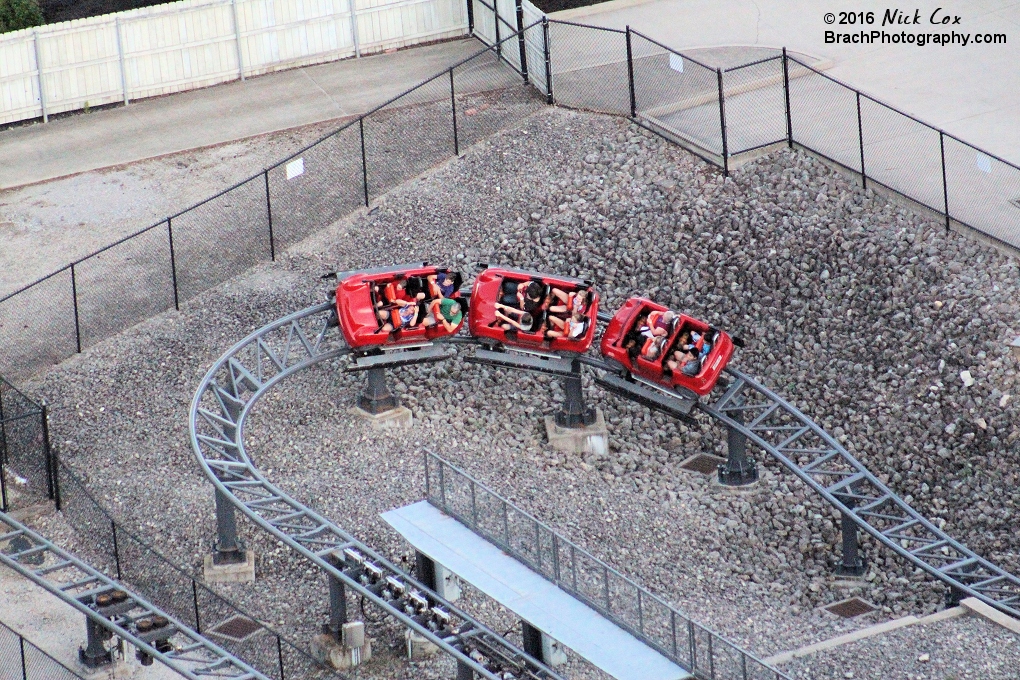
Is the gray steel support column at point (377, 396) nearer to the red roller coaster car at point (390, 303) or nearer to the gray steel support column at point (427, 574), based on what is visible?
the red roller coaster car at point (390, 303)

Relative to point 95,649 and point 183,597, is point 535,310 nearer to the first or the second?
point 183,597

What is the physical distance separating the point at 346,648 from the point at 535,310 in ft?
25.5

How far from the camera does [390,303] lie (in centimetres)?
3612

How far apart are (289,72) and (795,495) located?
1760 centimetres

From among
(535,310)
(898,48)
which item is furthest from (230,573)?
(898,48)

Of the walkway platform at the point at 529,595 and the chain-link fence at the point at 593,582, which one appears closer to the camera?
the walkway platform at the point at 529,595

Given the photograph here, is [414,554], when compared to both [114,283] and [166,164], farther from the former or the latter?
[166,164]

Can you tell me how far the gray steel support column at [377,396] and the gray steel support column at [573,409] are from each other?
307 centimetres

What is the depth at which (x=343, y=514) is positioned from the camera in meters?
34.1

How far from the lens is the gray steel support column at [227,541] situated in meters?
32.8

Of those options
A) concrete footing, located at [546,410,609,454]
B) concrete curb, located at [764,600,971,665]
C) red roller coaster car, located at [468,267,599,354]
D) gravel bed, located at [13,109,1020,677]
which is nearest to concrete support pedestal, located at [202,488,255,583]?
gravel bed, located at [13,109,1020,677]

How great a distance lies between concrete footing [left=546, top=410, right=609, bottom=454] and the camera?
121 ft

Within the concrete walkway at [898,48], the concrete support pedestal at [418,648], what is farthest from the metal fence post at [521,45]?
the concrete support pedestal at [418,648]

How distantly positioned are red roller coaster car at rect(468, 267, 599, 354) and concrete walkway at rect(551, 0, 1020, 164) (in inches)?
399
